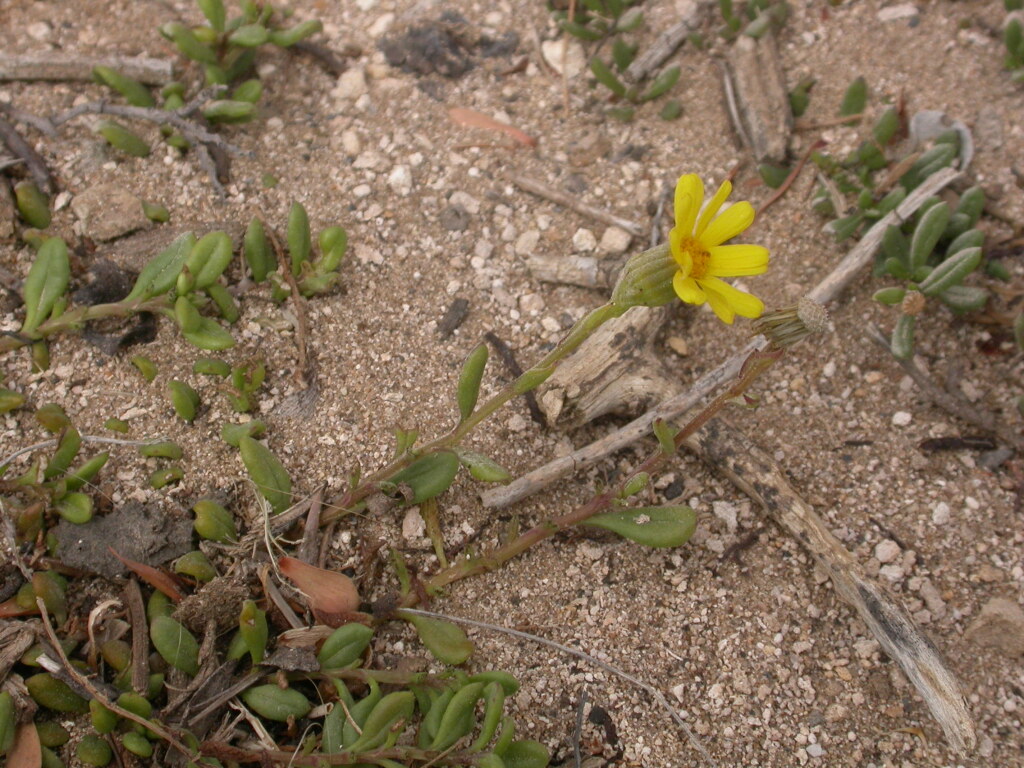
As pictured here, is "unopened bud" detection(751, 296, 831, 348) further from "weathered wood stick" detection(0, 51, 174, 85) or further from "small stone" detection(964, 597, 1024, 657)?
"weathered wood stick" detection(0, 51, 174, 85)

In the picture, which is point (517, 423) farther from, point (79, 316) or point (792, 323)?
point (79, 316)

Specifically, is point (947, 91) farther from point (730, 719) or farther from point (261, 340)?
point (261, 340)

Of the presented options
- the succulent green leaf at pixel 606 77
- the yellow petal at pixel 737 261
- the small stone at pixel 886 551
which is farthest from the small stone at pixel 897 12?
the small stone at pixel 886 551

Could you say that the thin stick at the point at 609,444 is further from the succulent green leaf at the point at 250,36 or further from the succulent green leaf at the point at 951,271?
the succulent green leaf at the point at 250,36

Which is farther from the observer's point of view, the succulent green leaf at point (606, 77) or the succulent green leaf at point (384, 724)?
the succulent green leaf at point (606, 77)

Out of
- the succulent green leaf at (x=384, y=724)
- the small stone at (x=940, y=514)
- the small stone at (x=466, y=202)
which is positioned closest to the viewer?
the succulent green leaf at (x=384, y=724)

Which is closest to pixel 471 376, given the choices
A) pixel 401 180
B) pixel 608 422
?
pixel 608 422
